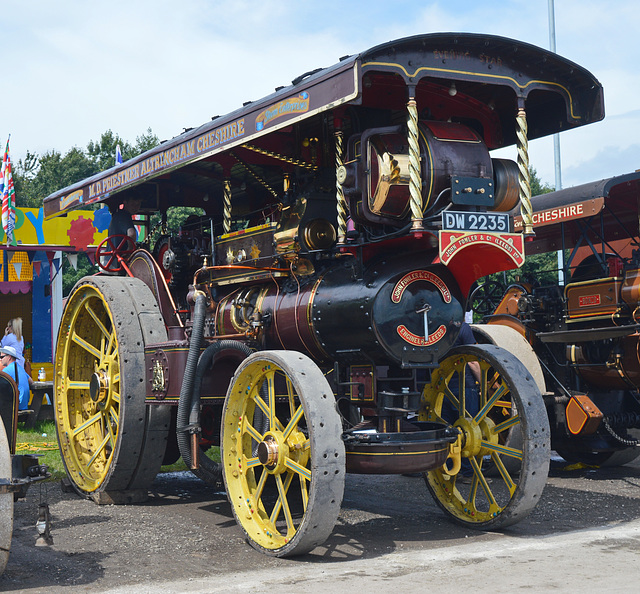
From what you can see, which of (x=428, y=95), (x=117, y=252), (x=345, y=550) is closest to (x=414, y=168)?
(x=428, y=95)

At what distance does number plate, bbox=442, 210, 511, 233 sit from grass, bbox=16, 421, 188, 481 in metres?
3.86

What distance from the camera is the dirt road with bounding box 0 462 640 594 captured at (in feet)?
13.7

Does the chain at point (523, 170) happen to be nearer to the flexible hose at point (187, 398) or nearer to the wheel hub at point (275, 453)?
the wheel hub at point (275, 453)

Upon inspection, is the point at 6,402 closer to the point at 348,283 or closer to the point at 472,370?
the point at 348,283

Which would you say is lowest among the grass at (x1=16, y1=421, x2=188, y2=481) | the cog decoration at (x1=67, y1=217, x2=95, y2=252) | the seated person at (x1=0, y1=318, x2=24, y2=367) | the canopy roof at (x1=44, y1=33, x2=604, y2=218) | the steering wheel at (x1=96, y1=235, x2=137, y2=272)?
the grass at (x1=16, y1=421, x2=188, y2=481)

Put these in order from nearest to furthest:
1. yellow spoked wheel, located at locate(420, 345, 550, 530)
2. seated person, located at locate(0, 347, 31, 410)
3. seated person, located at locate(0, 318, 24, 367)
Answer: yellow spoked wheel, located at locate(420, 345, 550, 530), seated person, located at locate(0, 347, 31, 410), seated person, located at locate(0, 318, 24, 367)

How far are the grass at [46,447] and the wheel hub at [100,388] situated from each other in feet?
1.95

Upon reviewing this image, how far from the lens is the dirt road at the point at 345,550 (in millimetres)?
4180

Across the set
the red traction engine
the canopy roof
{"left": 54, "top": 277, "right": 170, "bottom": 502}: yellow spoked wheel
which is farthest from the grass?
the canopy roof

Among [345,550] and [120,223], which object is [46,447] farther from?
[345,550]

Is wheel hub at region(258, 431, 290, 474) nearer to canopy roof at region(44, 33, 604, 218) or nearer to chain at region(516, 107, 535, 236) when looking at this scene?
canopy roof at region(44, 33, 604, 218)

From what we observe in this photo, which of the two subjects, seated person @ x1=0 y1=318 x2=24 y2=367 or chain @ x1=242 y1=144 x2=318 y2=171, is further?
seated person @ x1=0 y1=318 x2=24 y2=367

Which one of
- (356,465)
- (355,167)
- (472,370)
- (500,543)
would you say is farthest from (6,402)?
(472,370)

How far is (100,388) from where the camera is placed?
6.84 metres
